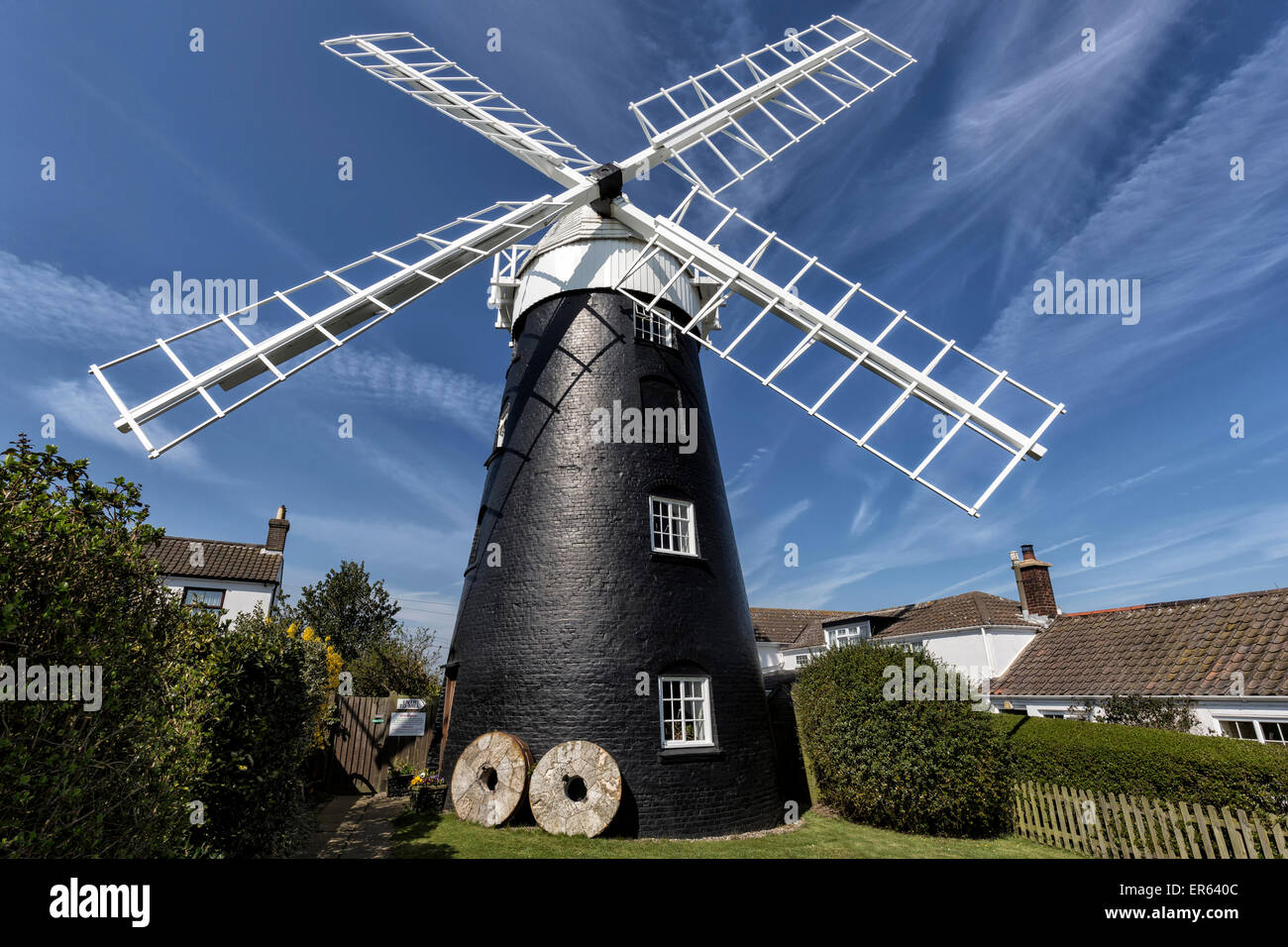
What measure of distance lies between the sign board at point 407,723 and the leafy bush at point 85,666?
Result: 40.2 ft

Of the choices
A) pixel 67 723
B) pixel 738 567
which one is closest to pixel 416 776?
pixel 738 567

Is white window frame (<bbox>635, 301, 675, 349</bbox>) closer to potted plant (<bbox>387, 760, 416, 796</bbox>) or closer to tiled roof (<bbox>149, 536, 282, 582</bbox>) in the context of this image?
potted plant (<bbox>387, 760, 416, 796</bbox>)

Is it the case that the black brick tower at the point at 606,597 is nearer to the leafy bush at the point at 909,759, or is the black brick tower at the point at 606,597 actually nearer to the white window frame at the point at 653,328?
the white window frame at the point at 653,328

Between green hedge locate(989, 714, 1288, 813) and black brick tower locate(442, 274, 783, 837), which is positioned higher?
black brick tower locate(442, 274, 783, 837)

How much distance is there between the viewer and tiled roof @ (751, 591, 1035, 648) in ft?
95.9

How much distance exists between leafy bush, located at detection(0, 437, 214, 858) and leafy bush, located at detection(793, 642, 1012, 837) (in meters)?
12.5

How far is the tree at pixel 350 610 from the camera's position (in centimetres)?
3859

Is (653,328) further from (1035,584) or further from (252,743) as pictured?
(1035,584)

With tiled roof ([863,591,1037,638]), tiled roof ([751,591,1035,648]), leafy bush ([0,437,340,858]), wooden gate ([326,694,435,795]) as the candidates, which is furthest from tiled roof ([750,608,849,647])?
leafy bush ([0,437,340,858])

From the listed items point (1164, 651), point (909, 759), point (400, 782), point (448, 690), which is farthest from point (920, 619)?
point (400, 782)

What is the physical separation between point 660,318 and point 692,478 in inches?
179

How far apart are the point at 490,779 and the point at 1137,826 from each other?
11.7m

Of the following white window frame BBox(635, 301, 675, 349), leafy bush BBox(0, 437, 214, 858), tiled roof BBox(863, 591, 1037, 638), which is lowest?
tiled roof BBox(863, 591, 1037, 638)
